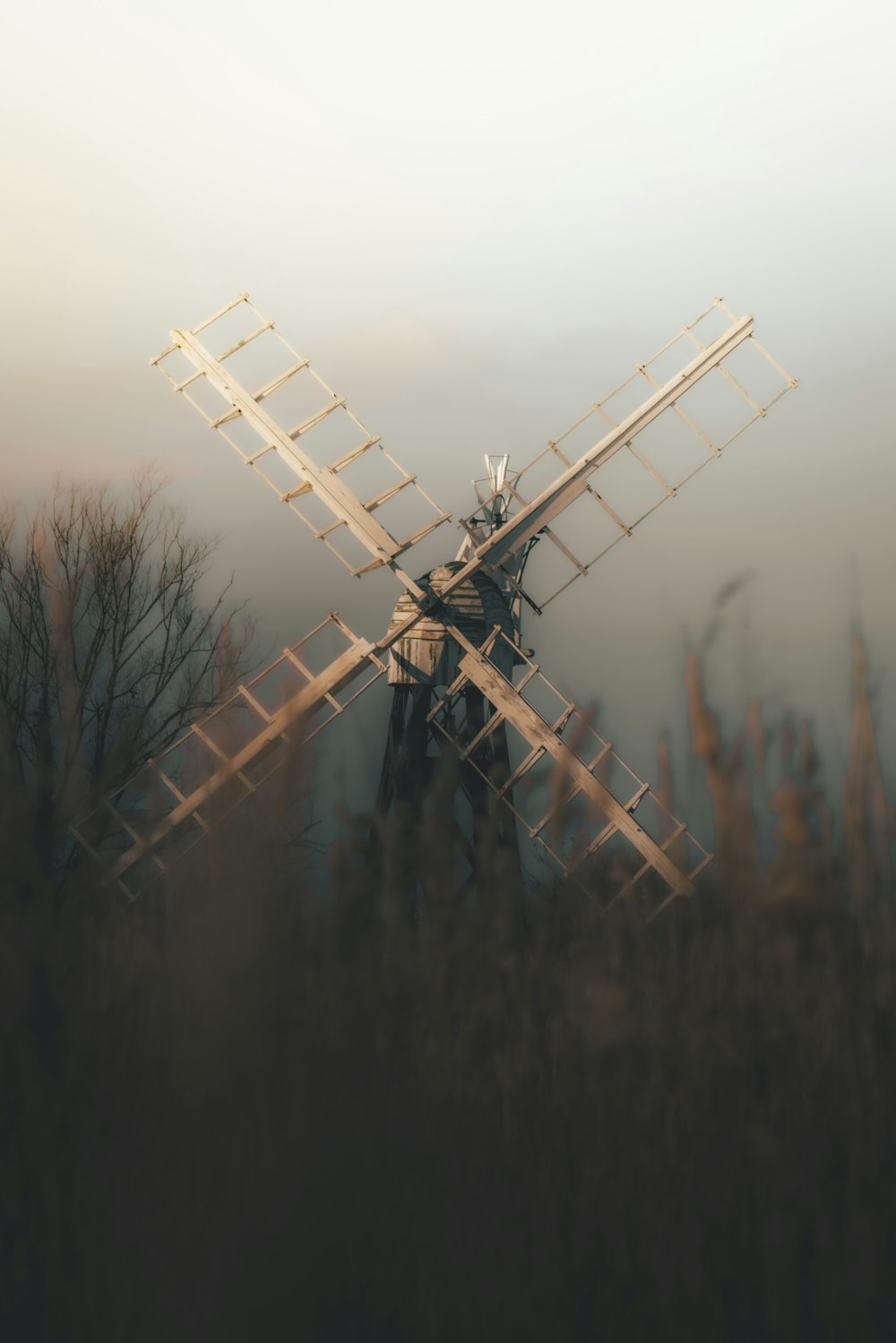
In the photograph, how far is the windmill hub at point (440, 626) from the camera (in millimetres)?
10445

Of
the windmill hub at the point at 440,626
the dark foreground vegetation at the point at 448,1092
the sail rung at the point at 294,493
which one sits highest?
the sail rung at the point at 294,493

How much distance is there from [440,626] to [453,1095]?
280 inches

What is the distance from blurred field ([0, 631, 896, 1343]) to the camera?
3.19 m

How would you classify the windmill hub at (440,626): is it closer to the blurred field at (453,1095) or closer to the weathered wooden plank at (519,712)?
the weathered wooden plank at (519,712)

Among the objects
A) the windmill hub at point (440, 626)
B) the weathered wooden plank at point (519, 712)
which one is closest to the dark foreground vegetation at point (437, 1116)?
the weathered wooden plank at point (519, 712)

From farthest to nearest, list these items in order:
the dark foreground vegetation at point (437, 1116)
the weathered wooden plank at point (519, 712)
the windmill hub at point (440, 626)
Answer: the windmill hub at point (440, 626) → the weathered wooden plank at point (519, 712) → the dark foreground vegetation at point (437, 1116)

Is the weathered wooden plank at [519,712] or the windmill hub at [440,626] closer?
the weathered wooden plank at [519,712]

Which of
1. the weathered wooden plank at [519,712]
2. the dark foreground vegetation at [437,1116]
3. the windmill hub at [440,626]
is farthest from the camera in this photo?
the windmill hub at [440,626]

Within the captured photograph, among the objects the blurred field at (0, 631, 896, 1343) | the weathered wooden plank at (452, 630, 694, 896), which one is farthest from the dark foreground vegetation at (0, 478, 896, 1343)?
the weathered wooden plank at (452, 630, 694, 896)

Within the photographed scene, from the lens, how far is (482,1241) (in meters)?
3.26

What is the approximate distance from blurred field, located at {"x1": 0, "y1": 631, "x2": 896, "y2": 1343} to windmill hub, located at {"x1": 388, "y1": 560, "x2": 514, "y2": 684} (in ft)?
21.0

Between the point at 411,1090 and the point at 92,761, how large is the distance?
31.3 ft

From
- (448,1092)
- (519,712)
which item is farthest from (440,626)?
(448,1092)

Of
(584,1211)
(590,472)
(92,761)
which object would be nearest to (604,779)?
(584,1211)
